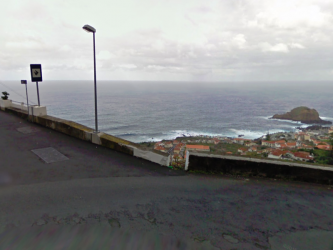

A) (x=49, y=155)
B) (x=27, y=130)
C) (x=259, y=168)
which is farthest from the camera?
(x=27, y=130)

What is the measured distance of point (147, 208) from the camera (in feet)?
14.8

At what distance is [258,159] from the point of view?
246 inches

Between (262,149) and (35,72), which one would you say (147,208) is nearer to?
(35,72)

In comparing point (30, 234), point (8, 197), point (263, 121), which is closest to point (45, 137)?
point (8, 197)

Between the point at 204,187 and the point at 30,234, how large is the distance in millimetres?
3709

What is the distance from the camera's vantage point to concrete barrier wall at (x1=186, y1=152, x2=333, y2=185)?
6.02 m

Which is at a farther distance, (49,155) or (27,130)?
(27,130)

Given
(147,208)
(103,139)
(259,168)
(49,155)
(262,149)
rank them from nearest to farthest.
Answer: (147,208) < (259,168) < (49,155) < (103,139) < (262,149)

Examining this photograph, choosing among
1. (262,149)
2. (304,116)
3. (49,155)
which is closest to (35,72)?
(49,155)

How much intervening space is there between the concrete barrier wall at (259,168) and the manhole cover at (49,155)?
4.21m

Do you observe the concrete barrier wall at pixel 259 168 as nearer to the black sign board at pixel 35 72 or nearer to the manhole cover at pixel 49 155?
the manhole cover at pixel 49 155

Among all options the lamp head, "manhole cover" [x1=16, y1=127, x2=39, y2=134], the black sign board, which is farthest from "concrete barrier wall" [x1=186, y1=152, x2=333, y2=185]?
the black sign board

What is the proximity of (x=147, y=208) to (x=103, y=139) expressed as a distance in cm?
467

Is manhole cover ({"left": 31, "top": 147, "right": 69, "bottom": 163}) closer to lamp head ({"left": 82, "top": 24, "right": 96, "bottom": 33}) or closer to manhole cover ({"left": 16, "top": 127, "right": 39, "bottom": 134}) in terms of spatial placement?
manhole cover ({"left": 16, "top": 127, "right": 39, "bottom": 134})
